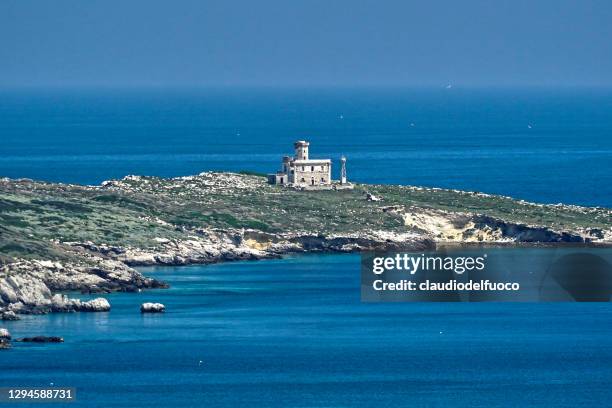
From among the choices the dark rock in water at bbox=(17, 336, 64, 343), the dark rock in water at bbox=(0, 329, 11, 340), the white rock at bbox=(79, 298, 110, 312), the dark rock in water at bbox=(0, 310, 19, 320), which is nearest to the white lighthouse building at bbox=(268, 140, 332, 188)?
the white rock at bbox=(79, 298, 110, 312)

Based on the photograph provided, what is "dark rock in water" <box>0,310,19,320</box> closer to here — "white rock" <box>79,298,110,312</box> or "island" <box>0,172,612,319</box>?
"white rock" <box>79,298,110,312</box>

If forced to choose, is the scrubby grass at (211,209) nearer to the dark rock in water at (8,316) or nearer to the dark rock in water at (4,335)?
the dark rock in water at (8,316)

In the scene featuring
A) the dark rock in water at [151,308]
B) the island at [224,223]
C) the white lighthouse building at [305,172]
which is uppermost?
the white lighthouse building at [305,172]

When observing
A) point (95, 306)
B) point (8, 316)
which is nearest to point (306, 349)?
point (95, 306)

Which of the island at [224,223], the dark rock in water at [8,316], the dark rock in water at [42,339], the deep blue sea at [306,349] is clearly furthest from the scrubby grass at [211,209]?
the dark rock in water at [42,339]

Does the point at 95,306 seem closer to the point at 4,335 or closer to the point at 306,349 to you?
the point at 4,335

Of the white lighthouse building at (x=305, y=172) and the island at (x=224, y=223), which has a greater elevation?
the white lighthouse building at (x=305, y=172)

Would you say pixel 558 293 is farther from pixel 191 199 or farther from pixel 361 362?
pixel 191 199
